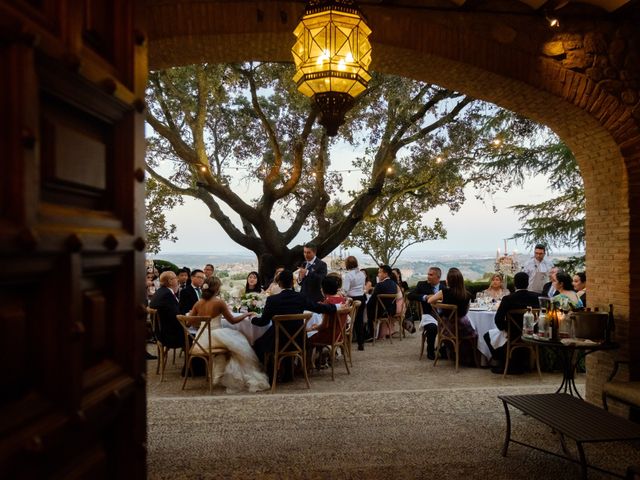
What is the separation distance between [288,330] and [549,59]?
4.06m

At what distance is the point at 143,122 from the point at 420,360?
749 cm

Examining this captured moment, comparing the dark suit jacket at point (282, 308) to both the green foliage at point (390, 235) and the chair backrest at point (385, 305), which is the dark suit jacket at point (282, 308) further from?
the green foliage at point (390, 235)

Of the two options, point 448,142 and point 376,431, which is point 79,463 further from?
point 448,142

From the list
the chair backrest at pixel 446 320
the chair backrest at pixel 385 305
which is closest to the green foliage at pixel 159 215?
the chair backrest at pixel 385 305

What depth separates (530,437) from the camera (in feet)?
14.1

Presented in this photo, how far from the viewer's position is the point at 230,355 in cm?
657

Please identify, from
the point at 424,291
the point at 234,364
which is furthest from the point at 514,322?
the point at 234,364

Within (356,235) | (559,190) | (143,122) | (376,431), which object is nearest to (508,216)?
(559,190)

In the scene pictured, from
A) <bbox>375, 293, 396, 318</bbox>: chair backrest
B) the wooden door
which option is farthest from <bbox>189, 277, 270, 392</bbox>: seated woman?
the wooden door

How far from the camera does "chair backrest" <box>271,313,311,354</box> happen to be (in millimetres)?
6168

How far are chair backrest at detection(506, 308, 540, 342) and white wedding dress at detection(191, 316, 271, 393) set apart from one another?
3.20m

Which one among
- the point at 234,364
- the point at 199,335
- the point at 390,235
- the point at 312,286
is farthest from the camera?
the point at 390,235

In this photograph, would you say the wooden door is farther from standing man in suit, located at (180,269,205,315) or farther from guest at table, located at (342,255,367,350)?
guest at table, located at (342,255,367,350)

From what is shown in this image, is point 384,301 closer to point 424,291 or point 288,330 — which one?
point 424,291
